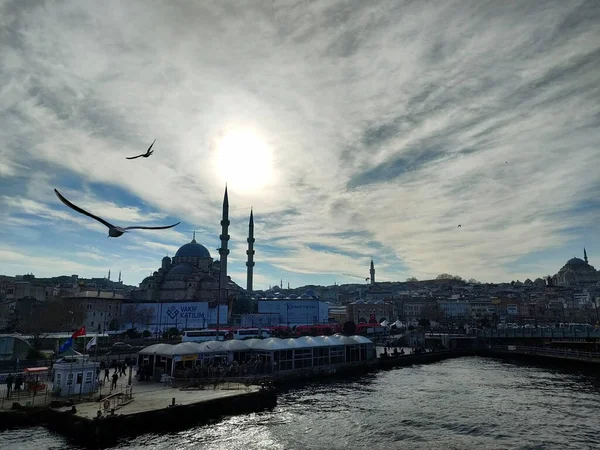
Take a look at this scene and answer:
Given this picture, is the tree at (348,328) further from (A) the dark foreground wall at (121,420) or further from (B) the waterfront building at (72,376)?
(B) the waterfront building at (72,376)

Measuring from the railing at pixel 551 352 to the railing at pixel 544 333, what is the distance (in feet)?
6.77

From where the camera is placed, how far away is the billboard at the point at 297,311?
337 feet

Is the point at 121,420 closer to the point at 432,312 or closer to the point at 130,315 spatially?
the point at 130,315

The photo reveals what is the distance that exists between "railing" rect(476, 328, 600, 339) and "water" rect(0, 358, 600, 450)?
63.1 ft

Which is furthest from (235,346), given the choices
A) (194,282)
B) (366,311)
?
(366,311)

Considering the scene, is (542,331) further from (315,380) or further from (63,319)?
(63,319)

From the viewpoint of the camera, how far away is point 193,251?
12488 cm

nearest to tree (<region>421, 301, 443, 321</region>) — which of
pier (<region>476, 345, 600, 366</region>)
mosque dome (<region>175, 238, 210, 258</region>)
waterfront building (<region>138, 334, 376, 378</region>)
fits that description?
pier (<region>476, 345, 600, 366</region>)

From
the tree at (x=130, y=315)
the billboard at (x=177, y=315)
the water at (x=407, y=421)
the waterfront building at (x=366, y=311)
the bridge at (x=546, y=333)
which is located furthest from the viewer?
the waterfront building at (x=366, y=311)

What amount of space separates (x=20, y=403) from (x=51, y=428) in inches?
123

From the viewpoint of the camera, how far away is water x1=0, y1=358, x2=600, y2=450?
862 inches

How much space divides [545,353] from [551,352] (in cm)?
106

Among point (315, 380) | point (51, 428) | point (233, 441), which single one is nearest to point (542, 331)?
point (315, 380)

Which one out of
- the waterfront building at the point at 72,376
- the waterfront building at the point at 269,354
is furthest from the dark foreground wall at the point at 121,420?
the waterfront building at the point at 269,354
